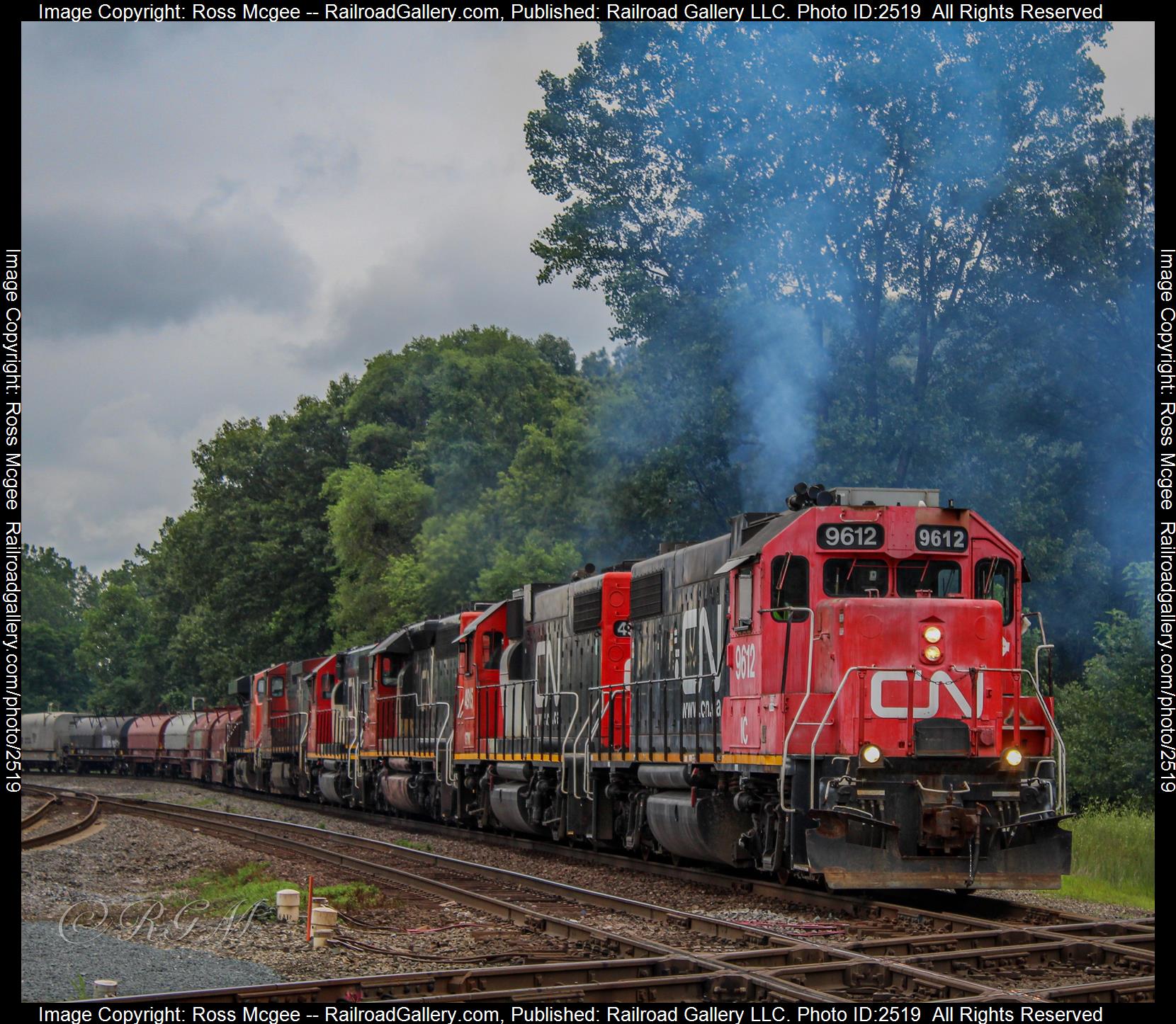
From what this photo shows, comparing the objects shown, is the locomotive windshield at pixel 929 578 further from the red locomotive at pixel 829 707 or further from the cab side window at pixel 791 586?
the cab side window at pixel 791 586

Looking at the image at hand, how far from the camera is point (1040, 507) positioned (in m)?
25.3

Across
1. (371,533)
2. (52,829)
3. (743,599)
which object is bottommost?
(52,829)

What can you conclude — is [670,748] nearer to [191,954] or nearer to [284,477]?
[191,954]

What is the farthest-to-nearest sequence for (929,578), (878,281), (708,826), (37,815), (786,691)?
1. (37,815)
2. (878,281)
3. (708,826)
4. (929,578)
5. (786,691)

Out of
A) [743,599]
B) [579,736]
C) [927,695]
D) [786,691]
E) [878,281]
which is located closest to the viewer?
[927,695]

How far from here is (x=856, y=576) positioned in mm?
12805

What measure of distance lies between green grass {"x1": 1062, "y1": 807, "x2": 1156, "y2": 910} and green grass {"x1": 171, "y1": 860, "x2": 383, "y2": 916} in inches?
274

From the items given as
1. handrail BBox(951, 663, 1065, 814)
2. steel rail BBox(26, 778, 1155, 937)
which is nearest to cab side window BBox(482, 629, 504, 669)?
steel rail BBox(26, 778, 1155, 937)

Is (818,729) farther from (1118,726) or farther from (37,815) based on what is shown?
(37,815)

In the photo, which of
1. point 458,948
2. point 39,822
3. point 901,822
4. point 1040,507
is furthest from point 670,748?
point 39,822

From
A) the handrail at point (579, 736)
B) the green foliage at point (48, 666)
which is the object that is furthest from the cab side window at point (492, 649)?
the green foliage at point (48, 666)

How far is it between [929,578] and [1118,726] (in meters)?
9.98

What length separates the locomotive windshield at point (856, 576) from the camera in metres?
12.8

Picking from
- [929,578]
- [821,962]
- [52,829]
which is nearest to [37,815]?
[52,829]
